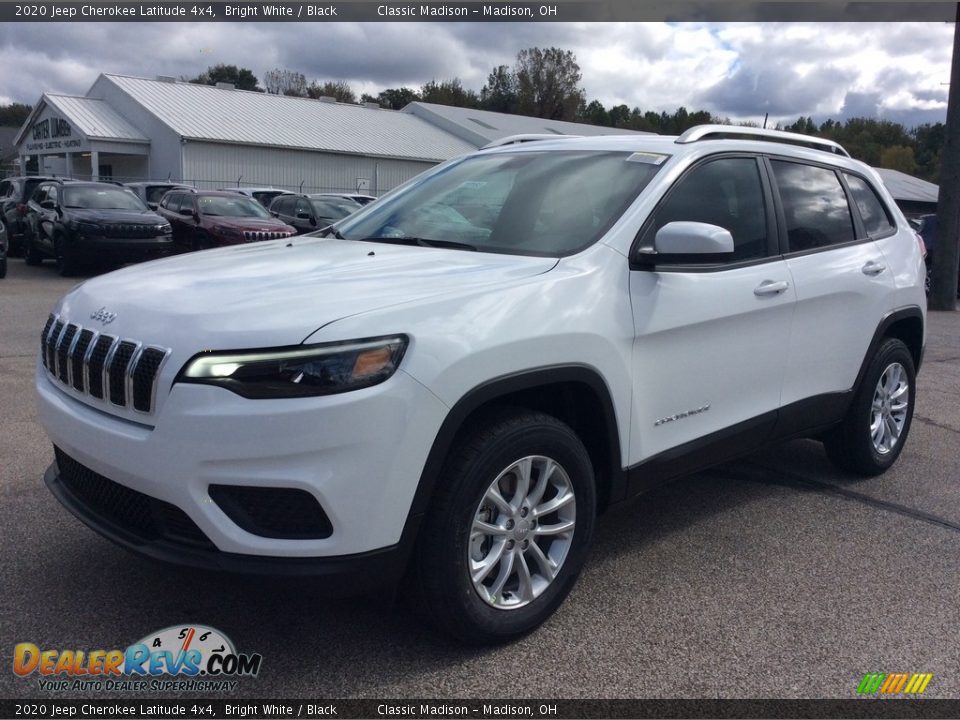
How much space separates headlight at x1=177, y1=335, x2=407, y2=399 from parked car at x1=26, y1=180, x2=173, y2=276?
14.3 m

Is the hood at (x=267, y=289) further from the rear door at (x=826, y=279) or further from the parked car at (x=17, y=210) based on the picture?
the parked car at (x=17, y=210)

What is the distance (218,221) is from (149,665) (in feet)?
48.1

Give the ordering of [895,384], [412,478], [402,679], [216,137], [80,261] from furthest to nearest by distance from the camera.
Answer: [216,137] < [80,261] < [895,384] < [402,679] < [412,478]

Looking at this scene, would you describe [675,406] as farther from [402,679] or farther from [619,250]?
[402,679]

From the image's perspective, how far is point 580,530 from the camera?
10.9 ft

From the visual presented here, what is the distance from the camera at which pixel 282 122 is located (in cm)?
4006

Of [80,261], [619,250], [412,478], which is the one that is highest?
[619,250]

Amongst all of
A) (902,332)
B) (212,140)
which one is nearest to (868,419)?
(902,332)

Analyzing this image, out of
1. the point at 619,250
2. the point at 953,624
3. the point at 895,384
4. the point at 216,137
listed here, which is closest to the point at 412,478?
the point at 619,250

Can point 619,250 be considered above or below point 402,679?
above

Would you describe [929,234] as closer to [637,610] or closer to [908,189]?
[637,610]

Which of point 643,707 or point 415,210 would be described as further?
point 415,210

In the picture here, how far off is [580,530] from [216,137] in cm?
3543

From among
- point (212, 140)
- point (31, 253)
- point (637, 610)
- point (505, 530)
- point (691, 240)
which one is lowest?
point (31, 253)
